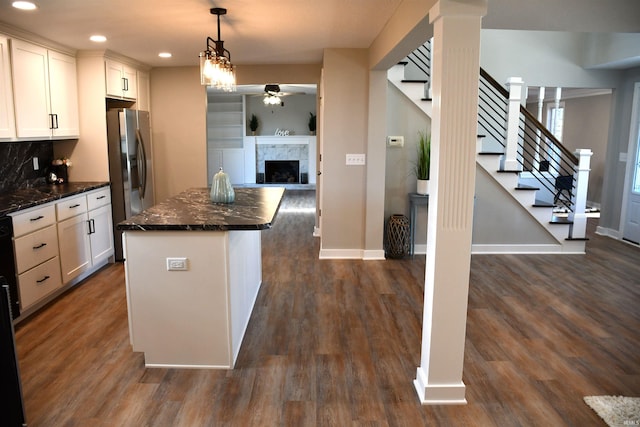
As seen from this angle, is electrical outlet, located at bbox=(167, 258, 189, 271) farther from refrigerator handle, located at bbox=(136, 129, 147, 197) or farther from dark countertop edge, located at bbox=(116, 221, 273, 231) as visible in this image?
refrigerator handle, located at bbox=(136, 129, 147, 197)

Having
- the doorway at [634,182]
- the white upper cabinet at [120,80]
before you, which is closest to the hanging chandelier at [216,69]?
the white upper cabinet at [120,80]

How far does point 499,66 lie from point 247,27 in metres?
3.94

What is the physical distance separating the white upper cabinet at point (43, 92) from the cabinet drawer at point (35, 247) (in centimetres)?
90

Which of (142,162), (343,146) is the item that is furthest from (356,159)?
(142,162)

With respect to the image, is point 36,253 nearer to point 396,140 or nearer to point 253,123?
point 396,140

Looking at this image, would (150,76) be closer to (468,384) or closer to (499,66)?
(499,66)

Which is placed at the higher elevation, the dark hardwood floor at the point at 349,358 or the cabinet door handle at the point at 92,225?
the cabinet door handle at the point at 92,225

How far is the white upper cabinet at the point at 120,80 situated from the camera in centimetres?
515

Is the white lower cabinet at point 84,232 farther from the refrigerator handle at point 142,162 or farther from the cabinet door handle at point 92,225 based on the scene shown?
the refrigerator handle at point 142,162

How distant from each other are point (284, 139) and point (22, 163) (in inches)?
306

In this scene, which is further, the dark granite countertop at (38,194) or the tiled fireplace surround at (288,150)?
the tiled fireplace surround at (288,150)

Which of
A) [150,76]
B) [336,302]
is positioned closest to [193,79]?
[150,76]

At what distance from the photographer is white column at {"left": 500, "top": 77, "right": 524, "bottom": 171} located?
18.4ft

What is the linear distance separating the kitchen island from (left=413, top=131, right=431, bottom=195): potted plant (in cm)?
285
